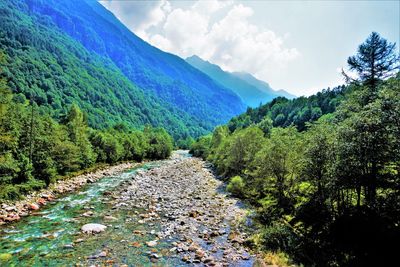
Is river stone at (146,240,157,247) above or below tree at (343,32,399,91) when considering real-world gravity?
below

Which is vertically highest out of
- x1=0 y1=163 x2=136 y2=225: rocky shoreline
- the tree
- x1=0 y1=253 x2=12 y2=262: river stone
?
the tree

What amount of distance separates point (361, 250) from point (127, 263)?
13.3 metres

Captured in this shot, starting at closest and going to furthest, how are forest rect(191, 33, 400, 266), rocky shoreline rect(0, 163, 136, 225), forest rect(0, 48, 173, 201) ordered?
forest rect(191, 33, 400, 266) < rocky shoreline rect(0, 163, 136, 225) < forest rect(0, 48, 173, 201)

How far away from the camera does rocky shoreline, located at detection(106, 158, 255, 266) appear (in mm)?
17156

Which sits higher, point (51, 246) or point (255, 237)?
point (255, 237)

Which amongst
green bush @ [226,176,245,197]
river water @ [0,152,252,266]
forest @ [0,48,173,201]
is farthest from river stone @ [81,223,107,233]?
green bush @ [226,176,245,197]

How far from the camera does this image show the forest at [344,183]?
1418cm

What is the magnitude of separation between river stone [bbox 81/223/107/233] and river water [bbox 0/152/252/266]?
1.43 feet

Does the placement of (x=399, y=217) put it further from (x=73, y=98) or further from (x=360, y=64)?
(x=73, y=98)

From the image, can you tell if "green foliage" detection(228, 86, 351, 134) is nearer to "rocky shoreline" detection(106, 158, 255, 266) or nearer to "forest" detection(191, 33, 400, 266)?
"rocky shoreline" detection(106, 158, 255, 266)

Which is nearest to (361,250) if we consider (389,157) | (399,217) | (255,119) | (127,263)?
(399,217)

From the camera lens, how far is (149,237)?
20.0 metres

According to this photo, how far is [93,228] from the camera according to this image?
69.7ft

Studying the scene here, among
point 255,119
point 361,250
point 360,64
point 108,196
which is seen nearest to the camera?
point 361,250
